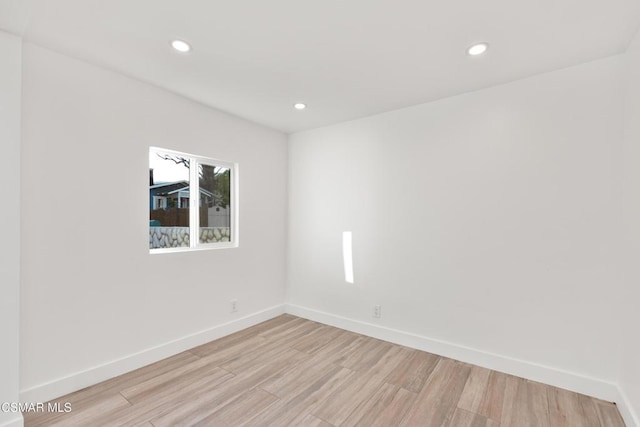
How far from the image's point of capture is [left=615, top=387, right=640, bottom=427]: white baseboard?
179 centimetres

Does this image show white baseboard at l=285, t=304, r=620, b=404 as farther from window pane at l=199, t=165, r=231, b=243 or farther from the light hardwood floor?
window pane at l=199, t=165, r=231, b=243

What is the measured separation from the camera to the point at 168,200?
293 centimetres

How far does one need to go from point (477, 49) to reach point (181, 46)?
2.03 m

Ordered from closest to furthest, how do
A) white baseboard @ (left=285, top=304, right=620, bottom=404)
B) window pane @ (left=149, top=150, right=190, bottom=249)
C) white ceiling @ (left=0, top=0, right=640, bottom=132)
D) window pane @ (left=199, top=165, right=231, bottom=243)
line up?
white ceiling @ (left=0, top=0, right=640, bottom=132) < white baseboard @ (left=285, top=304, right=620, bottom=404) < window pane @ (left=149, top=150, right=190, bottom=249) < window pane @ (left=199, top=165, right=231, bottom=243)

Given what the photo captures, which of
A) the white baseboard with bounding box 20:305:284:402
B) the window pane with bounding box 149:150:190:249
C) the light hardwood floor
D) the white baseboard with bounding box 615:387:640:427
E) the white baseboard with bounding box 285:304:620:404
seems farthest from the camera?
the window pane with bounding box 149:150:190:249

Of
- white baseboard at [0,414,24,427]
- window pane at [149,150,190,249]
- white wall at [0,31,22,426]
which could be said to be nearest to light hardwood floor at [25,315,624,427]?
white baseboard at [0,414,24,427]

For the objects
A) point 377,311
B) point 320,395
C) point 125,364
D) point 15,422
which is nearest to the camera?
point 15,422

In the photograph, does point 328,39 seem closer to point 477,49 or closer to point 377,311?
point 477,49

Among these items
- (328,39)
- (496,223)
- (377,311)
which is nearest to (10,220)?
(328,39)

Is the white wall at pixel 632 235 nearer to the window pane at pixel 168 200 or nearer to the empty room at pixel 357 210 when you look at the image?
the empty room at pixel 357 210

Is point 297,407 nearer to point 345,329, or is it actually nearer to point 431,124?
point 345,329

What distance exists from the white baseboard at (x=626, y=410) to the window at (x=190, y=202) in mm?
3477

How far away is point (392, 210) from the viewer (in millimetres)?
3170

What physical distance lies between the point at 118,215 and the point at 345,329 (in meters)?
2.61
